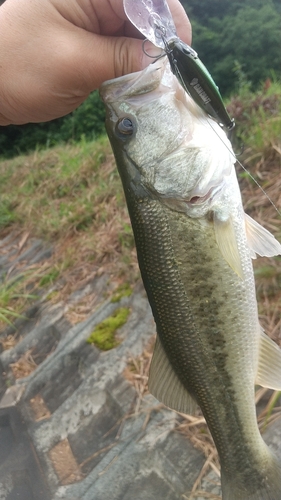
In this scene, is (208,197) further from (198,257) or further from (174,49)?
(174,49)

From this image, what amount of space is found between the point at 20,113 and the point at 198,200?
3.25ft

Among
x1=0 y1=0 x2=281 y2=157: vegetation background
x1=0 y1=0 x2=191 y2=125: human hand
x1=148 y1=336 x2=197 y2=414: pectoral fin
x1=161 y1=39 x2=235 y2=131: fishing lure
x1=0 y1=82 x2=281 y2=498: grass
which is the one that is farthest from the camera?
x1=0 y1=0 x2=281 y2=157: vegetation background

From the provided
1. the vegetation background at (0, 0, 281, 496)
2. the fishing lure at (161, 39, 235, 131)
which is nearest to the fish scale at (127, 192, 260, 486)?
the fishing lure at (161, 39, 235, 131)

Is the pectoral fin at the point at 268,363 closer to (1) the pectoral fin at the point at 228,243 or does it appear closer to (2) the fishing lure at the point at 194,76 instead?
(1) the pectoral fin at the point at 228,243

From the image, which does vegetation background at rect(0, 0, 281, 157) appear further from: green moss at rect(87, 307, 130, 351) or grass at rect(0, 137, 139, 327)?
green moss at rect(87, 307, 130, 351)

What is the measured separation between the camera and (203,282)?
1537mm

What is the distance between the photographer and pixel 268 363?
164 centimetres

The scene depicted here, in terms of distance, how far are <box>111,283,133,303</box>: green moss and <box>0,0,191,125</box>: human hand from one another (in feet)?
6.27

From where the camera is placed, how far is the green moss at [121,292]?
342 centimetres

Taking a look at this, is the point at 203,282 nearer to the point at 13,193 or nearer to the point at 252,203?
the point at 252,203

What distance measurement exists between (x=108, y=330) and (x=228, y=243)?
1.98m

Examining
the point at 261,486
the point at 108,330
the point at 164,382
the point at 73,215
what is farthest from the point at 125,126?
the point at 73,215

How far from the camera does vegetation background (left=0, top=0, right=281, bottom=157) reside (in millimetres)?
19656

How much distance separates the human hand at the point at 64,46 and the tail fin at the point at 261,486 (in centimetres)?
165
